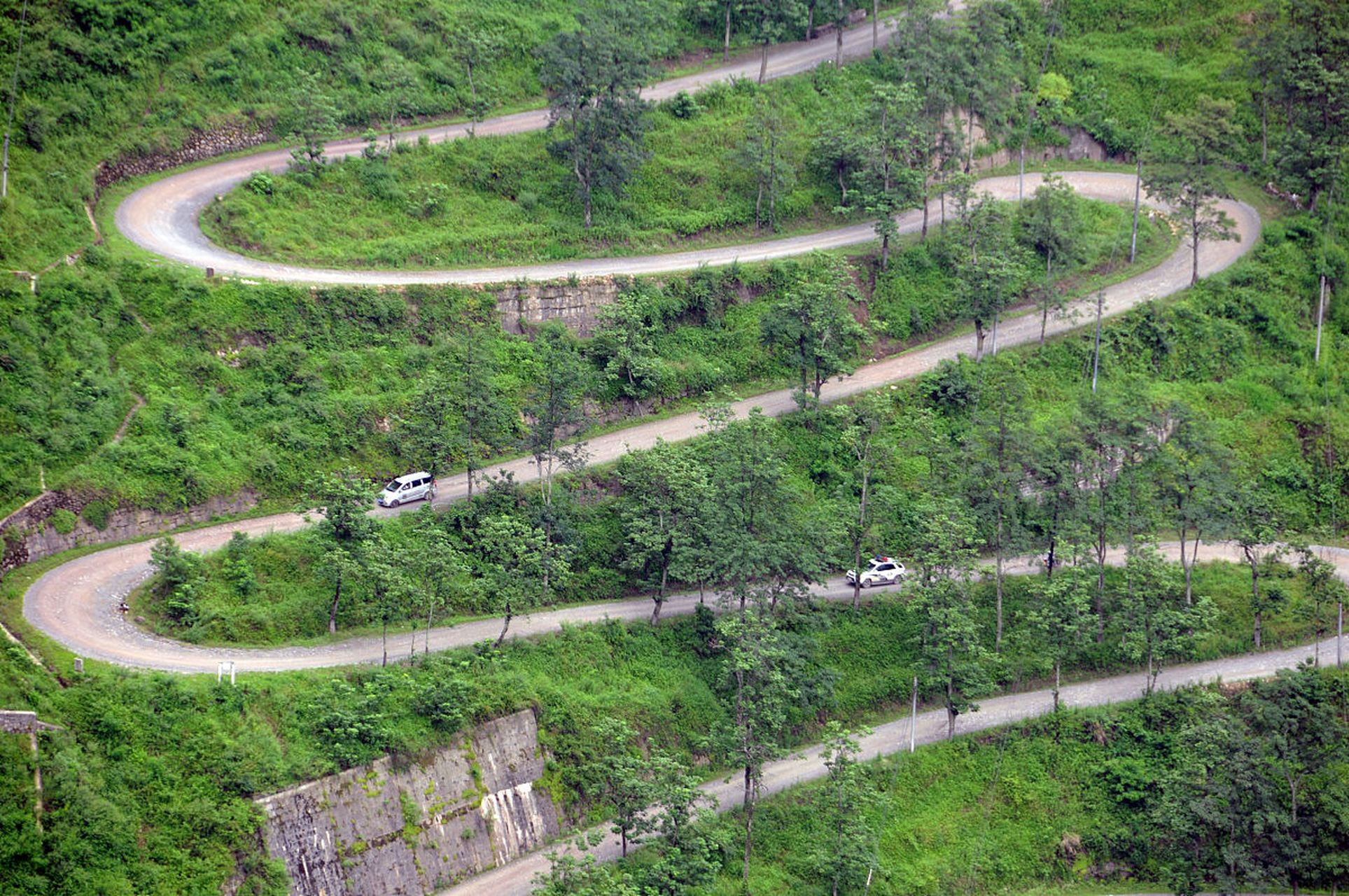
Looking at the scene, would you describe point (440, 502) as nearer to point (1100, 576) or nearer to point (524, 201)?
point (524, 201)

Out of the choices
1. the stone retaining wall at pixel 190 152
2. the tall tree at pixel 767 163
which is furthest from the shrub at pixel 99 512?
the tall tree at pixel 767 163

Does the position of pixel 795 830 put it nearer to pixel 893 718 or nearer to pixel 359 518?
pixel 893 718

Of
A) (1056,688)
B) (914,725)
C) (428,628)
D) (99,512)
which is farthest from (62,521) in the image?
(1056,688)

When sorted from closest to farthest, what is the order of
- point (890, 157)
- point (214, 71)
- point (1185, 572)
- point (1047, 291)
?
point (1185, 572)
point (214, 71)
point (1047, 291)
point (890, 157)

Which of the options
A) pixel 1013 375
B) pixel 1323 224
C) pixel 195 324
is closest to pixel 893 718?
pixel 1013 375

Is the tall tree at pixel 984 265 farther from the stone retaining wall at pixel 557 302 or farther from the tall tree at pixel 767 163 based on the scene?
the stone retaining wall at pixel 557 302

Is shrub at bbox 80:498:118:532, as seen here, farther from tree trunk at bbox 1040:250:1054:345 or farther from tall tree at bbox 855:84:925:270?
tree trunk at bbox 1040:250:1054:345

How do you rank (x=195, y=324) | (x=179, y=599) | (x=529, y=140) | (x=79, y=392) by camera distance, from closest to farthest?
1. (x=179, y=599)
2. (x=79, y=392)
3. (x=195, y=324)
4. (x=529, y=140)
